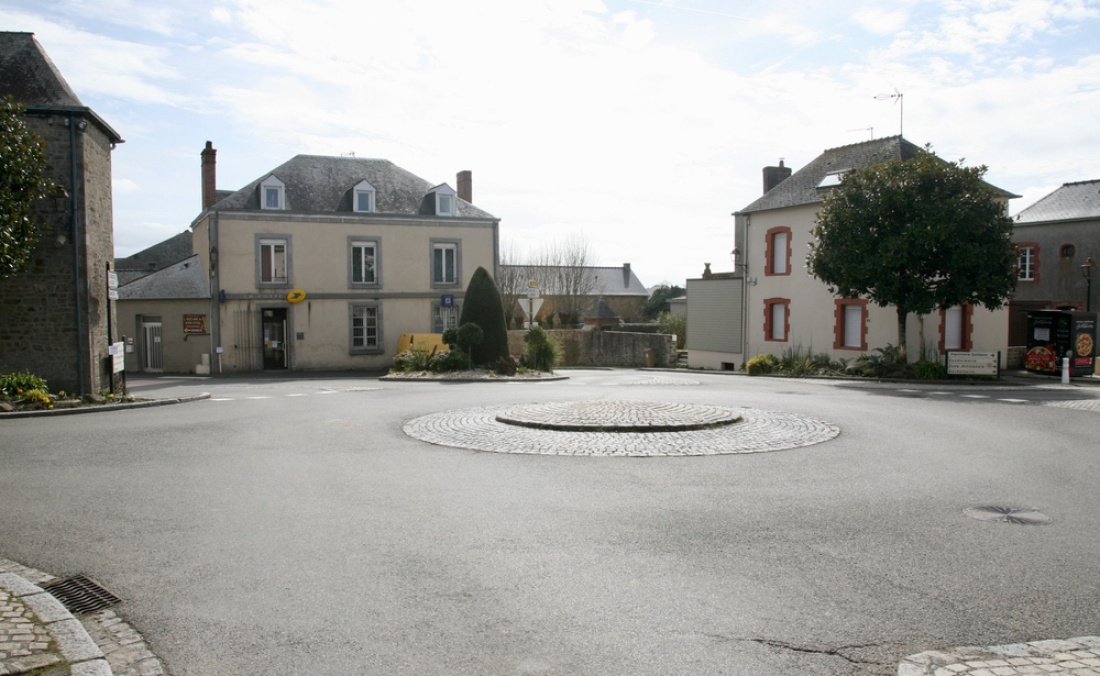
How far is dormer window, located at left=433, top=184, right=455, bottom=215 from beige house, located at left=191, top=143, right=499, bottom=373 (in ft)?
0.14

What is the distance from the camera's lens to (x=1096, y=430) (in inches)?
460

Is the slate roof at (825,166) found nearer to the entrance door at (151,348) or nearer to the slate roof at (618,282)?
the entrance door at (151,348)

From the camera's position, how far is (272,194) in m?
30.8

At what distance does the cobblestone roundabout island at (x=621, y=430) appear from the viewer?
9977 millimetres

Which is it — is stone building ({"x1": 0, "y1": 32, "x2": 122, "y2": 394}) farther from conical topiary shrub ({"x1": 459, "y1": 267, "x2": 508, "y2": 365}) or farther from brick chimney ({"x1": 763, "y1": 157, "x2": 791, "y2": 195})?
brick chimney ({"x1": 763, "y1": 157, "x2": 791, "y2": 195})

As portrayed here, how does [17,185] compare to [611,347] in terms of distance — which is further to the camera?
[611,347]

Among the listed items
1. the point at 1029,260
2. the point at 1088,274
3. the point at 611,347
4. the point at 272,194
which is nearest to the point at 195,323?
the point at 272,194

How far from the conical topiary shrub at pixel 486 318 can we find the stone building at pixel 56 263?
11.0 meters

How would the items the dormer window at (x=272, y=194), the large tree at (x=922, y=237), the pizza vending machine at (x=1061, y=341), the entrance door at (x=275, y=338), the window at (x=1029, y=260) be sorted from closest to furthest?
the pizza vending machine at (x=1061, y=341)
the large tree at (x=922, y=237)
the dormer window at (x=272, y=194)
the entrance door at (x=275, y=338)
the window at (x=1029, y=260)

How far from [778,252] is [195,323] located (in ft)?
77.3

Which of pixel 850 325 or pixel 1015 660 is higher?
pixel 850 325

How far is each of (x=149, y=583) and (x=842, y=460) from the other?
7.28 m

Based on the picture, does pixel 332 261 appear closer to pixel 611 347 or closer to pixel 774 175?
pixel 611 347

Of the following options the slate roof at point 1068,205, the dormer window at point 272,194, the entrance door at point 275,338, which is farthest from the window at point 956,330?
the dormer window at point 272,194
